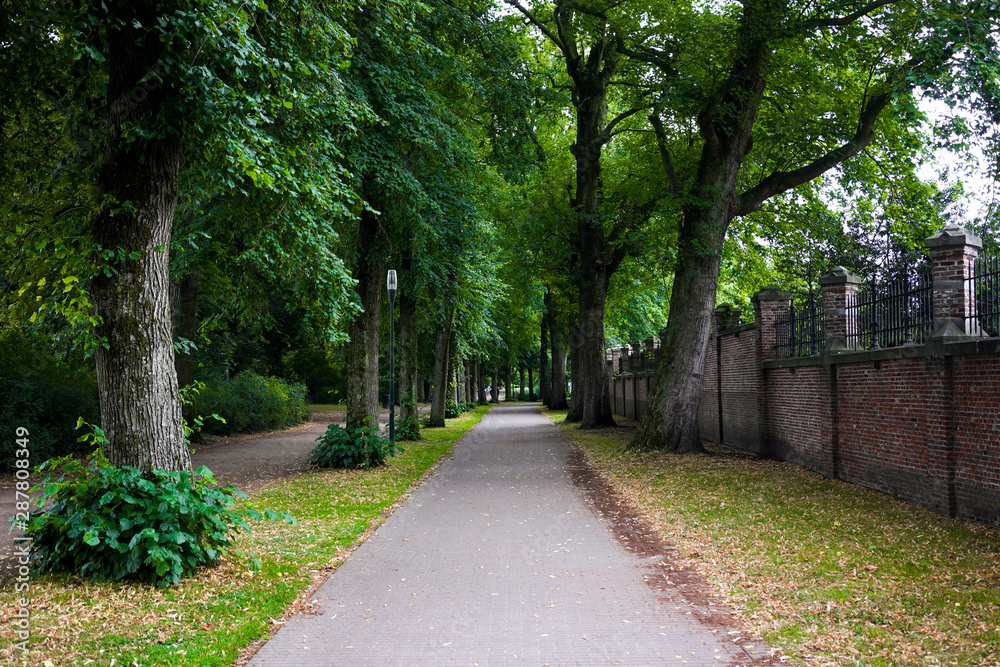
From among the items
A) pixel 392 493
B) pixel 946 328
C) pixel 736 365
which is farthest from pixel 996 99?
pixel 392 493

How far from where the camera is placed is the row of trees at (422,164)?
6430 mm

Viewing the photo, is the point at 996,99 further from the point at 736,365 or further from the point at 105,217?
the point at 105,217

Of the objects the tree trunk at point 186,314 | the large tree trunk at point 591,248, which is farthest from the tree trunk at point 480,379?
the tree trunk at point 186,314

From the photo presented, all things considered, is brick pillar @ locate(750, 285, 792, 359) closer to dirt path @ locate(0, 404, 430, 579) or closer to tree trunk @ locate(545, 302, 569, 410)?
dirt path @ locate(0, 404, 430, 579)

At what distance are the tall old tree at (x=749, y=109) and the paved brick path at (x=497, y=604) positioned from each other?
6646 mm

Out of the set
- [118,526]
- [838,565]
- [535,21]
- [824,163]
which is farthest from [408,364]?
[838,565]

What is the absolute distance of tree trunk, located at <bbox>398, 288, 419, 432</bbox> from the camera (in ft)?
69.9

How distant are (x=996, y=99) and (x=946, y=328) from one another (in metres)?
3.86

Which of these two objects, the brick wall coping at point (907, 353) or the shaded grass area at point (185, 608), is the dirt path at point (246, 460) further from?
the brick wall coping at point (907, 353)

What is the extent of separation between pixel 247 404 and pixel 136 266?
64.0 feet

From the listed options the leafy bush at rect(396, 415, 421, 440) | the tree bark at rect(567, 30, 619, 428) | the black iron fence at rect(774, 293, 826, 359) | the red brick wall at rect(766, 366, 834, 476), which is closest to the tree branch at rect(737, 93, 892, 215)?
the black iron fence at rect(774, 293, 826, 359)

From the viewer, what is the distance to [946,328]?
8.89 meters

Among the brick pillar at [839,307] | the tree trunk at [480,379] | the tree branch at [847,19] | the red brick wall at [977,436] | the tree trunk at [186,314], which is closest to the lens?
the red brick wall at [977,436]

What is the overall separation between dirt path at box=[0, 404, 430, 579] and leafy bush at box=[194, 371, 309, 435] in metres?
0.53
